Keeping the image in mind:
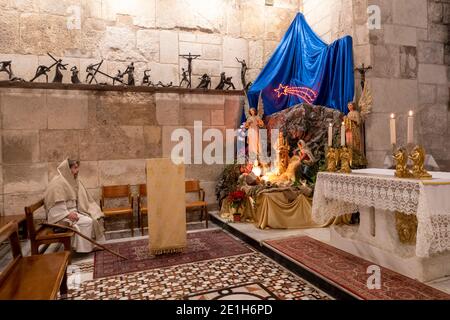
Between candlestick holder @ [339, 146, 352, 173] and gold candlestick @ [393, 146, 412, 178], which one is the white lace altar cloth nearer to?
gold candlestick @ [393, 146, 412, 178]

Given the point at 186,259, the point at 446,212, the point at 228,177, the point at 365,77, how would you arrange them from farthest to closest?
1. the point at 228,177
2. the point at 365,77
3. the point at 186,259
4. the point at 446,212

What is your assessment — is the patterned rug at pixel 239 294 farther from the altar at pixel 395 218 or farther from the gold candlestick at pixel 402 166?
the gold candlestick at pixel 402 166

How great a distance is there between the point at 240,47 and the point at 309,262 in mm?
6671

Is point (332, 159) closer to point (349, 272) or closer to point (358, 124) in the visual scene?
point (349, 272)

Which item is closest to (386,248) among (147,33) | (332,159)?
(332,159)

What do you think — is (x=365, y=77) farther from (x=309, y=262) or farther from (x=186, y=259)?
(x=186, y=259)

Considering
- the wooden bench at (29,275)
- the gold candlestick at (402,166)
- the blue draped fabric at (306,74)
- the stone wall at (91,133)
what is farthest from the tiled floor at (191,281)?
the blue draped fabric at (306,74)

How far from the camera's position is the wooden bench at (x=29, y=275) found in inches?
96.3

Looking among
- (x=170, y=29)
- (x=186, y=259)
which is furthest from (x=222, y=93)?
(x=186, y=259)

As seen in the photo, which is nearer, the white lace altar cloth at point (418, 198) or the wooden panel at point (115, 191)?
the white lace altar cloth at point (418, 198)

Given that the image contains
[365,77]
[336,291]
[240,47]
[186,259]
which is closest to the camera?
[336,291]

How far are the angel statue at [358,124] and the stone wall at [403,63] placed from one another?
0.57ft

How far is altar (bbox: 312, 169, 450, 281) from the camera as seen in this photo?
9.84 feet

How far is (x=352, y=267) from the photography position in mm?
3734
